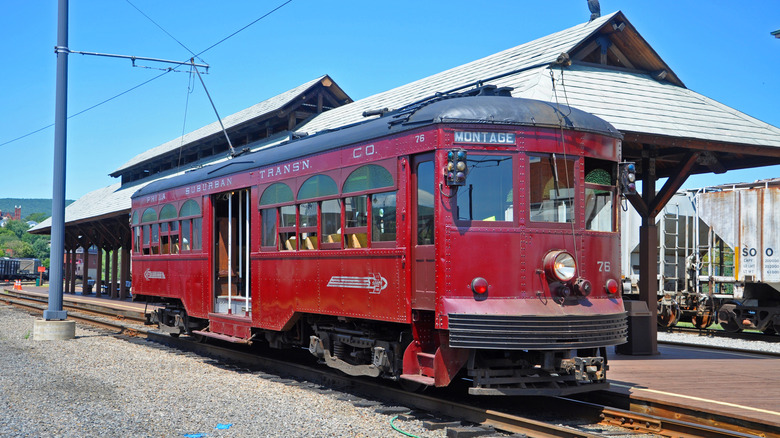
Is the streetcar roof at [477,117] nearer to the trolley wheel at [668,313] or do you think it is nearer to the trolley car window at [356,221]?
the trolley car window at [356,221]

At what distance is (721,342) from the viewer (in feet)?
53.3

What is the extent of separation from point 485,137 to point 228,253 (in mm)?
6300

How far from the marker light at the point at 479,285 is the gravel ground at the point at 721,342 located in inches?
365

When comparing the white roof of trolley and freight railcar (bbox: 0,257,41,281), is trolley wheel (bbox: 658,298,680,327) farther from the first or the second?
freight railcar (bbox: 0,257,41,281)

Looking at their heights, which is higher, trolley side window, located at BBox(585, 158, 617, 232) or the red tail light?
trolley side window, located at BBox(585, 158, 617, 232)

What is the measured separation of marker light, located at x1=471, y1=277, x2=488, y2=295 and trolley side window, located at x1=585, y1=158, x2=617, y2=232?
1.41 meters

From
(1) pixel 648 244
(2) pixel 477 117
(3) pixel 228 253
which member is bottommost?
(3) pixel 228 253

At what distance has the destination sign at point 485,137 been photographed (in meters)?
7.78

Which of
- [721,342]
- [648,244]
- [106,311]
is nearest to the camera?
[648,244]

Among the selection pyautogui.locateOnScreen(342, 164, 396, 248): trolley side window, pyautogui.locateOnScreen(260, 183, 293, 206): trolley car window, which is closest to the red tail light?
pyautogui.locateOnScreen(342, 164, 396, 248): trolley side window

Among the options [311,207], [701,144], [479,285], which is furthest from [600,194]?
[701,144]

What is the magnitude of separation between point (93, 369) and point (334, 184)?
17.2ft

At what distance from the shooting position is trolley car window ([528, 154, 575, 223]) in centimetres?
792

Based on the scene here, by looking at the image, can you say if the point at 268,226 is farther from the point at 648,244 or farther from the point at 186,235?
the point at 648,244
